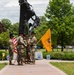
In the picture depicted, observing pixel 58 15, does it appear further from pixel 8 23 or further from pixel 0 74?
pixel 8 23

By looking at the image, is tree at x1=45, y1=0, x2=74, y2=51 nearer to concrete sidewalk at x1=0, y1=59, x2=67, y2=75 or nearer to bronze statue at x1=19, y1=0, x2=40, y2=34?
bronze statue at x1=19, y1=0, x2=40, y2=34

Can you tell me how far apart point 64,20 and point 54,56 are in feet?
63.7

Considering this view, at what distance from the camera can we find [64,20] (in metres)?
49.4

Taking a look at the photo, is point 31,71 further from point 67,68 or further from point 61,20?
point 61,20

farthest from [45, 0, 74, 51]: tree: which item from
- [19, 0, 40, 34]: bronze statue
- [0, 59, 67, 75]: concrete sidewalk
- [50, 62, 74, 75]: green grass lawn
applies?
[0, 59, 67, 75]: concrete sidewalk

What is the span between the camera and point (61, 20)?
1983 inches

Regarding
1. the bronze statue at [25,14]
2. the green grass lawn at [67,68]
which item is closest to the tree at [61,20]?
the bronze statue at [25,14]

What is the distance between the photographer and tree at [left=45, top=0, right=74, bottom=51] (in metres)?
49.2

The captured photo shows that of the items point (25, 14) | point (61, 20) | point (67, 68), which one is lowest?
point (67, 68)

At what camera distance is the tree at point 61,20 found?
49.2 m

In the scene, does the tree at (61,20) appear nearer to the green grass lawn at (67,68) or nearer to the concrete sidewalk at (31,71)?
the green grass lawn at (67,68)

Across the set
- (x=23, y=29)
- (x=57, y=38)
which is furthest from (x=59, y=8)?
(x=23, y=29)

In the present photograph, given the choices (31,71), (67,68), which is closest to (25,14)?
(67,68)

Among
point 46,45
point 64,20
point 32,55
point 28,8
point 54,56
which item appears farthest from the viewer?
point 64,20
